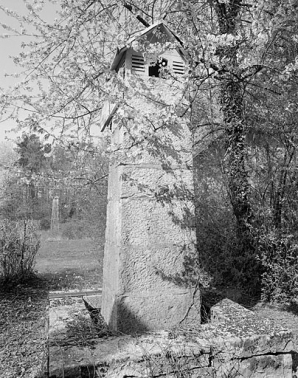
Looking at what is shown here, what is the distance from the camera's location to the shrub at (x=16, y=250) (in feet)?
15.9

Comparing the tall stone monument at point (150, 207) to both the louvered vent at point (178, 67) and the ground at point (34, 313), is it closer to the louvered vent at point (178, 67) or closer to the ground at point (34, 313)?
the louvered vent at point (178, 67)

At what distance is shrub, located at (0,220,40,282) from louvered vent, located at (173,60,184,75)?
3.82 metres

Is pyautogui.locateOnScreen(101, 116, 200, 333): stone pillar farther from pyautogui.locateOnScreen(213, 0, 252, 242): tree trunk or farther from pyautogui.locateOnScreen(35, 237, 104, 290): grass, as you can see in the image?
pyautogui.locateOnScreen(35, 237, 104, 290): grass

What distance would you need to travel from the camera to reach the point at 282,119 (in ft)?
13.4

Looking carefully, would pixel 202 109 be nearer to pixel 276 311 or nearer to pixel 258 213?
pixel 258 213

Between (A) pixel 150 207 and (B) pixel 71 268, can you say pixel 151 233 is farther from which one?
(B) pixel 71 268

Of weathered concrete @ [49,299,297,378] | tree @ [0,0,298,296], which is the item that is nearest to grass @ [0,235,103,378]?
weathered concrete @ [49,299,297,378]

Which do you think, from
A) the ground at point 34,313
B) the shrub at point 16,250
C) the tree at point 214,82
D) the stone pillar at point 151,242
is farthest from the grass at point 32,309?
the tree at point 214,82

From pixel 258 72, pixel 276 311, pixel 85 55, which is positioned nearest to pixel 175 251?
pixel 276 311

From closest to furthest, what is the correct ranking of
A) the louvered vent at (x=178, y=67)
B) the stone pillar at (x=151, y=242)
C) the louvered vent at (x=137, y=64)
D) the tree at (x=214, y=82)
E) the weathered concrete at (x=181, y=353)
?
the weathered concrete at (x=181, y=353), the stone pillar at (x=151, y=242), the louvered vent at (x=137, y=64), the louvered vent at (x=178, y=67), the tree at (x=214, y=82)

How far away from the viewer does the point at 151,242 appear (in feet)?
7.48

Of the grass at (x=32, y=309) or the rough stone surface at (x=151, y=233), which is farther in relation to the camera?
the grass at (x=32, y=309)

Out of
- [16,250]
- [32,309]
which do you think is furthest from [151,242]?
[16,250]

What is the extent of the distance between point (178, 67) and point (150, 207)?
1.13 m
